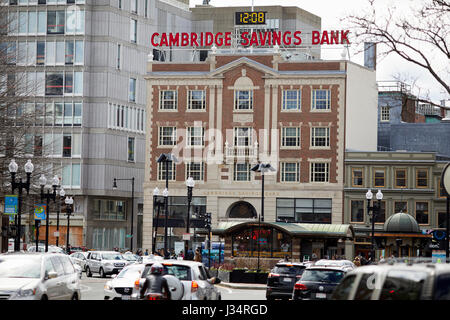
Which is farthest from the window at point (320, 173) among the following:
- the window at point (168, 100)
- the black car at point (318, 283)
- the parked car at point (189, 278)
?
the parked car at point (189, 278)

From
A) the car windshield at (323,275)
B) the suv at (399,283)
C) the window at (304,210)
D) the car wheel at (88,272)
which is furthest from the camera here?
the window at (304,210)

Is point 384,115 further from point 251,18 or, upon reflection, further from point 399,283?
point 399,283

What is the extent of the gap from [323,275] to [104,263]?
91.8 ft

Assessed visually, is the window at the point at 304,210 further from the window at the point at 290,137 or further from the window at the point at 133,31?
the window at the point at 133,31

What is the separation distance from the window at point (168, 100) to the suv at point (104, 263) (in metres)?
27.0

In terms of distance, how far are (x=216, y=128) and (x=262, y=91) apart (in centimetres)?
507

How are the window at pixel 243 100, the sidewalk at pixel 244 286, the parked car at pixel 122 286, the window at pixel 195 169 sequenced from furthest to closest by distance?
the window at pixel 195 169, the window at pixel 243 100, the sidewalk at pixel 244 286, the parked car at pixel 122 286

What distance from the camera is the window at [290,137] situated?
7788cm

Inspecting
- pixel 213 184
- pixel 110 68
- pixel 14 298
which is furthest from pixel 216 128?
pixel 14 298

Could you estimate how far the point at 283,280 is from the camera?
112 feet

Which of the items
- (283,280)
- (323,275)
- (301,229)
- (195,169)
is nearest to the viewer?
(323,275)

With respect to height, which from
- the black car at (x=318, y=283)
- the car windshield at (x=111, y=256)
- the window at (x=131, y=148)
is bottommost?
the car windshield at (x=111, y=256)

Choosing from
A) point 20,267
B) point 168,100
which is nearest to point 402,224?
point 168,100

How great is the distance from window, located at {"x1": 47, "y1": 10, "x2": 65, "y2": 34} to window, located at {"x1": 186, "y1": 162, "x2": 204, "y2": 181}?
23780mm
